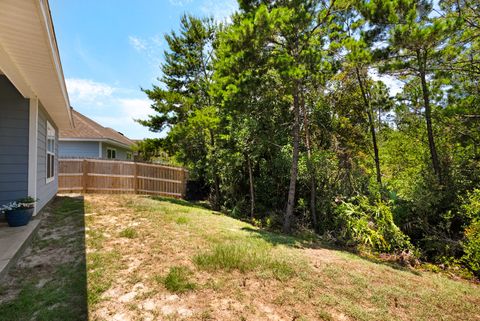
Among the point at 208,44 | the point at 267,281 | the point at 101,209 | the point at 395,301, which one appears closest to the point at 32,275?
the point at 267,281

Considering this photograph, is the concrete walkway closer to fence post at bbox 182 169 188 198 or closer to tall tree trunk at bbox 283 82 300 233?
tall tree trunk at bbox 283 82 300 233

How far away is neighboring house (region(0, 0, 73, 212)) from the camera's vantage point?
2.74 m

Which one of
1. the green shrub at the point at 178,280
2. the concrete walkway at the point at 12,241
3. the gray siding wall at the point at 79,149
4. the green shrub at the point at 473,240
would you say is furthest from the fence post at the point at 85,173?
the green shrub at the point at 473,240

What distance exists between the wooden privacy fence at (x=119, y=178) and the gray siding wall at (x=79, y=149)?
3418 mm

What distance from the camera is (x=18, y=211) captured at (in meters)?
4.65

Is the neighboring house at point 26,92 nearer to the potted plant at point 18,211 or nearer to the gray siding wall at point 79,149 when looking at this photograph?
the potted plant at point 18,211

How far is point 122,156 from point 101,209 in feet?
39.9

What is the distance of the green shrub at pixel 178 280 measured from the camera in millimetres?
2893

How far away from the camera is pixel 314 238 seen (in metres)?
6.92

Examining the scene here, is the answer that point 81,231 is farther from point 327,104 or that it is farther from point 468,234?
point 327,104

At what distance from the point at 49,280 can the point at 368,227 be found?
645 cm

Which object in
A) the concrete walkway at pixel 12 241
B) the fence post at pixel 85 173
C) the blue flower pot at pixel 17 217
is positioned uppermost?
the fence post at pixel 85 173

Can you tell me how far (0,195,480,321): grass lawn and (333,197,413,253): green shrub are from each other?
149cm

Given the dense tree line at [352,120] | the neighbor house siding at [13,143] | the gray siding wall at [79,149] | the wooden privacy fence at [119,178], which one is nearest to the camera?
the neighbor house siding at [13,143]
